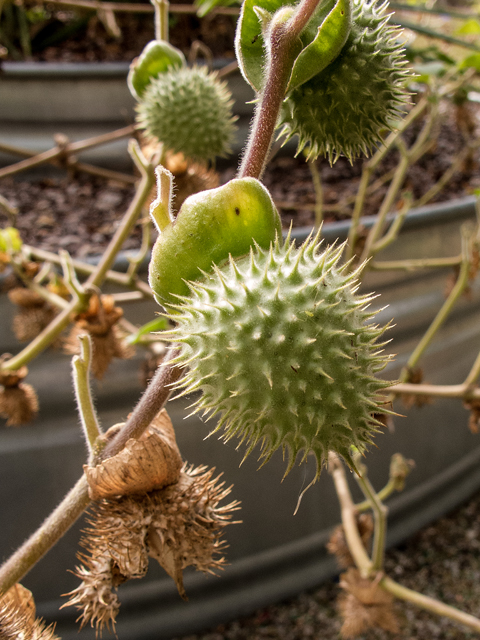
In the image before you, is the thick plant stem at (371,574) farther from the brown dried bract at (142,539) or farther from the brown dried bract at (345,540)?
the brown dried bract at (142,539)

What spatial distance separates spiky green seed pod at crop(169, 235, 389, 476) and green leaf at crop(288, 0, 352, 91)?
0.14m

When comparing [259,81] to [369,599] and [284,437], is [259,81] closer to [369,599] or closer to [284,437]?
Result: [284,437]

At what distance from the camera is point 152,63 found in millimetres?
819

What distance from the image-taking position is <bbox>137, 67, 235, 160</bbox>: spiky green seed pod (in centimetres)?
79

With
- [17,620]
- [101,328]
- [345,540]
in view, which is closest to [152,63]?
[101,328]

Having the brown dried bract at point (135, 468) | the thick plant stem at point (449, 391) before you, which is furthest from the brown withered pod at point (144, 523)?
the thick plant stem at point (449, 391)

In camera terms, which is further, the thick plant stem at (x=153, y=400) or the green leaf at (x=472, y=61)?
the green leaf at (x=472, y=61)

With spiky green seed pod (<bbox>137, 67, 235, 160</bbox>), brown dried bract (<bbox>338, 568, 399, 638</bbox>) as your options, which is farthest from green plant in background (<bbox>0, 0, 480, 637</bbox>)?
brown dried bract (<bbox>338, 568, 399, 638</bbox>)

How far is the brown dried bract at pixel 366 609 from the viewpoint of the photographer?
829 millimetres

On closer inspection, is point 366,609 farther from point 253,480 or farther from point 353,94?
point 353,94

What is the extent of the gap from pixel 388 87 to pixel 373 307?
2.05 feet

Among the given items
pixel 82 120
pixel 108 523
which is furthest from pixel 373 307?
pixel 82 120

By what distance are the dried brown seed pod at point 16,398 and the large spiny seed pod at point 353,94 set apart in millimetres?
575

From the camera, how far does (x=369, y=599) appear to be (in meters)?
0.83
